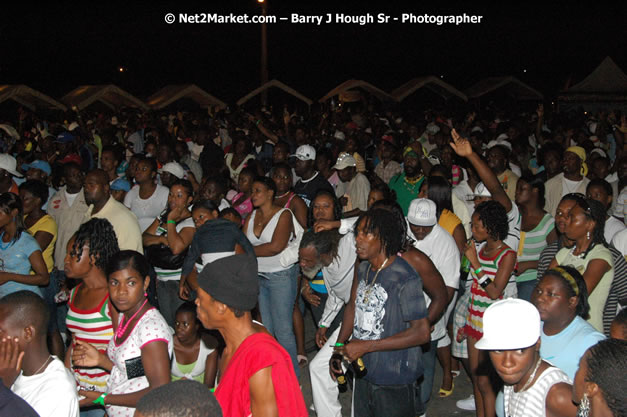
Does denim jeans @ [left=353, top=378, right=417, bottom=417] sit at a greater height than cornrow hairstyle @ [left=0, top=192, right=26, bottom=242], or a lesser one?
lesser

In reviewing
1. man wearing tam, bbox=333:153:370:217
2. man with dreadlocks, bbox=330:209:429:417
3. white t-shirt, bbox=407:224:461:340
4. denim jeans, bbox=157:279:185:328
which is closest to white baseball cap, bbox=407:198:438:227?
white t-shirt, bbox=407:224:461:340

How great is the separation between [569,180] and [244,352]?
19.0 feet

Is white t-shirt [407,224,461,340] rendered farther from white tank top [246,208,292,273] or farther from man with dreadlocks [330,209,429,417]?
white tank top [246,208,292,273]

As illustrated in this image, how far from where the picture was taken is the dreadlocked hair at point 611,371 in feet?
7.22

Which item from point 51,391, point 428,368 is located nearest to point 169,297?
point 428,368

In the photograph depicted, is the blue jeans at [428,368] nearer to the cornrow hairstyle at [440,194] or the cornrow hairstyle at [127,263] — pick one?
the cornrow hairstyle at [440,194]

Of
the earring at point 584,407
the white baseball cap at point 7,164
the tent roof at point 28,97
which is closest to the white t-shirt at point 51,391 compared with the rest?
the earring at point 584,407

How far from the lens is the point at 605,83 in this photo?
21734mm

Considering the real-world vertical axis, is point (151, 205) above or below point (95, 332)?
above

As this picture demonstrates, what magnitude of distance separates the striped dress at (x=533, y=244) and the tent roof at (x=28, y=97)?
59.9 feet

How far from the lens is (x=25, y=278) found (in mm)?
5070

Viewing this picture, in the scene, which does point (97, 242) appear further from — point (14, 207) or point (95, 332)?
point (14, 207)

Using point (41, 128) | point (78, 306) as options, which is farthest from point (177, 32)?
point (78, 306)

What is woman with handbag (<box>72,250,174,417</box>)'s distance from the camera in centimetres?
320
